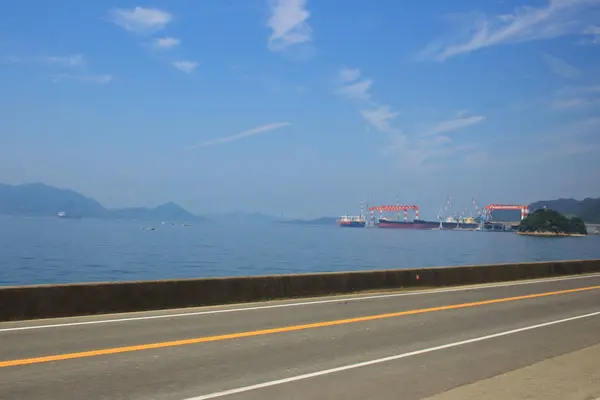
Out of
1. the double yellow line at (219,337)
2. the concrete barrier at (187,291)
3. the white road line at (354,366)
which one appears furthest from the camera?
the concrete barrier at (187,291)

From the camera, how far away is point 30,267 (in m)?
54.6

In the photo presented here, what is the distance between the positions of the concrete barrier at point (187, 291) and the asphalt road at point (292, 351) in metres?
0.50

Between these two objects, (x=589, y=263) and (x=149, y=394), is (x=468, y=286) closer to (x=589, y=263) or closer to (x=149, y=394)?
(x=589, y=263)

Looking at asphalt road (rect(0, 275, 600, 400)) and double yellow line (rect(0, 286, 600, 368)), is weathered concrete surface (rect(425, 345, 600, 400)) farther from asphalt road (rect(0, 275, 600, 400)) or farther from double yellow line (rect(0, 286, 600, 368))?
double yellow line (rect(0, 286, 600, 368))

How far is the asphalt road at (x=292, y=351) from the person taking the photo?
283 inches

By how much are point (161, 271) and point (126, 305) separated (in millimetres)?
42901

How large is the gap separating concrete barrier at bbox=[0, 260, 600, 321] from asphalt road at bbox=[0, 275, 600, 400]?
0.50 meters

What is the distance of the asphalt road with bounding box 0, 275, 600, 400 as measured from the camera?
718 cm

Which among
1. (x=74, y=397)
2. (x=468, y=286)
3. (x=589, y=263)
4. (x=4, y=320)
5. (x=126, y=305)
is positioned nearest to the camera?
(x=74, y=397)

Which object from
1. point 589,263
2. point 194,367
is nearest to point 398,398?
point 194,367

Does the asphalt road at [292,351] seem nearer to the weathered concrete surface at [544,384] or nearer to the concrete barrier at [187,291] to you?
the weathered concrete surface at [544,384]

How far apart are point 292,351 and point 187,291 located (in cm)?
521

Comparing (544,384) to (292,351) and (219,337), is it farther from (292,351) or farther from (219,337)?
(219,337)

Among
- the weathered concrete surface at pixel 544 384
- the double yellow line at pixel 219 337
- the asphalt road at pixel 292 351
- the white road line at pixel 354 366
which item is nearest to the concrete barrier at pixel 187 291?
the asphalt road at pixel 292 351
